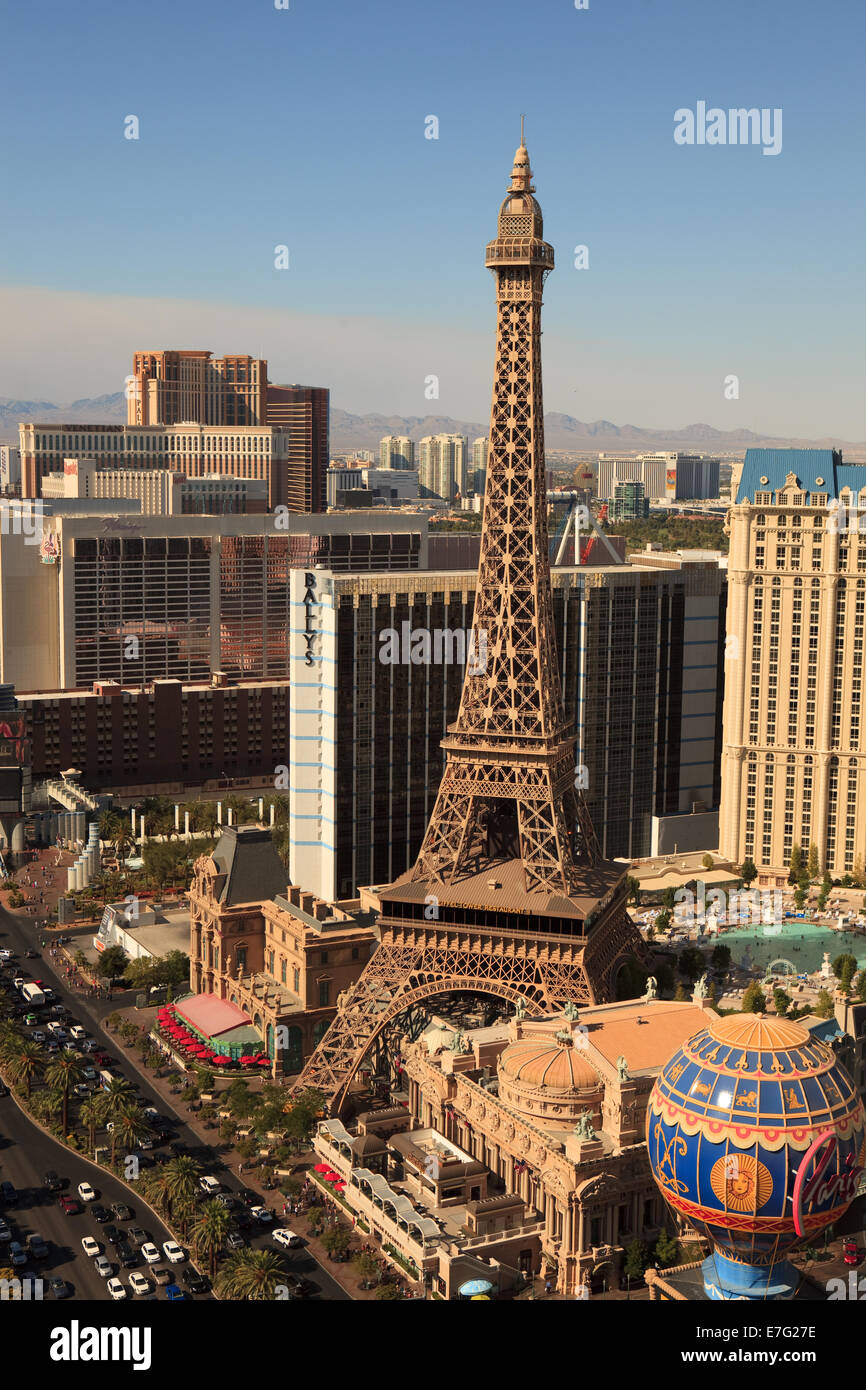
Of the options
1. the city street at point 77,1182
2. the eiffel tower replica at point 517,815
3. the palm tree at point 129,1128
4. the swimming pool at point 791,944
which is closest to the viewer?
the city street at point 77,1182

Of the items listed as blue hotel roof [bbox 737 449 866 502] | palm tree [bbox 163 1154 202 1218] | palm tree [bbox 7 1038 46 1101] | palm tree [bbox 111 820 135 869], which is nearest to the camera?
palm tree [bbox 163 1154 202 1218]

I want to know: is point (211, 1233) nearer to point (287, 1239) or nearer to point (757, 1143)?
point (287, 1239)

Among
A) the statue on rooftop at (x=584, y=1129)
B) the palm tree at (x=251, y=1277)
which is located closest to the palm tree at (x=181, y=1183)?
the palm tree at (x=251, y=1277)

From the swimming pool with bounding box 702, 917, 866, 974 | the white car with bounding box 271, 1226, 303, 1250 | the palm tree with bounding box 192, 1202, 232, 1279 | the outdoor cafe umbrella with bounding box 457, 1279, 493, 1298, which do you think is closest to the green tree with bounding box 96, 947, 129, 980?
the white car with bounding box 271, 1226, 303, 1250

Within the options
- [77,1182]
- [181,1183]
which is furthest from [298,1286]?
[77,1182]

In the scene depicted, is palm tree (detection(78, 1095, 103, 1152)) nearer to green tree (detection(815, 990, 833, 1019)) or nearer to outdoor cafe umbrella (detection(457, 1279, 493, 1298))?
outdoor cafe umbrella (detection(457, 1279, 493, 1298))

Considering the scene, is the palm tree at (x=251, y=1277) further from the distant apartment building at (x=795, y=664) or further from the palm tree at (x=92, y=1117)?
the distant apartment building at (x=795, y=664)
